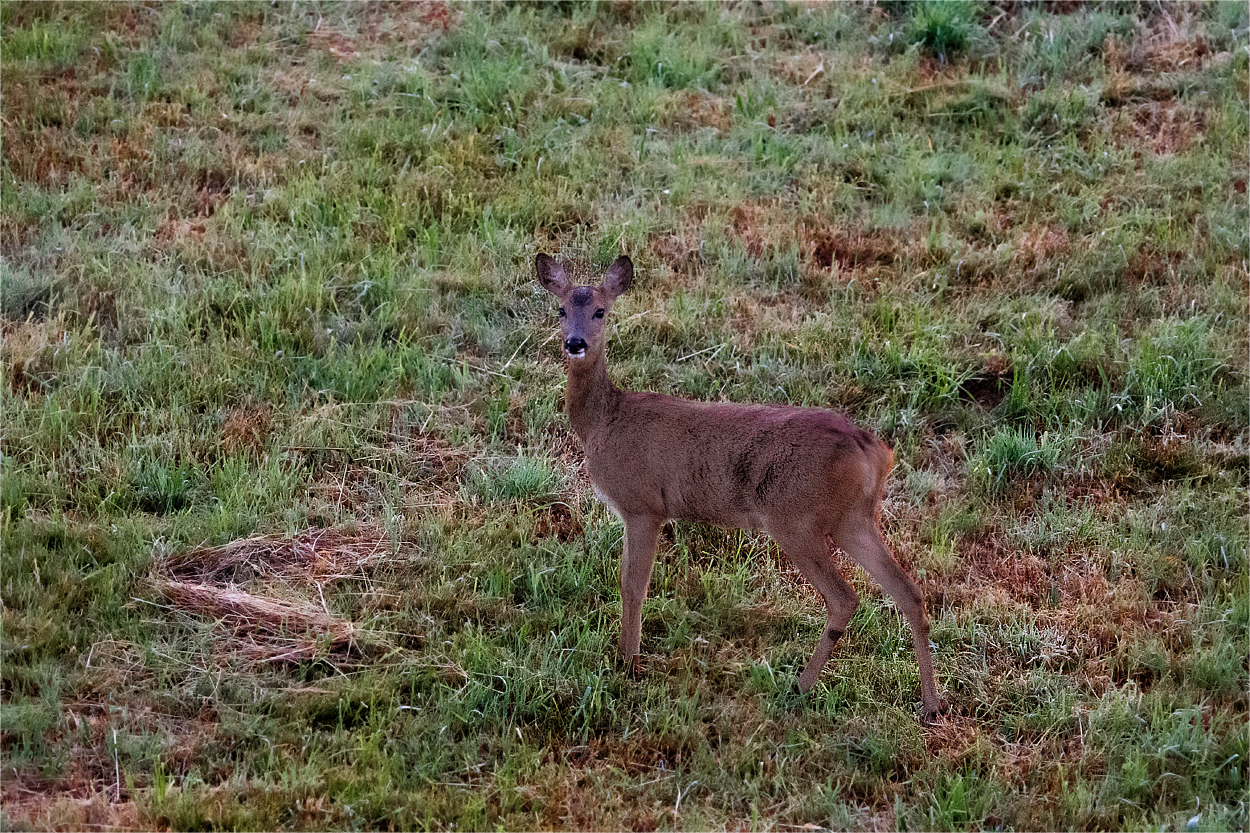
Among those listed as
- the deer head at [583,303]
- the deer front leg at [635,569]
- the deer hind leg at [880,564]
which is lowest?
the deer front leg at [635,569]

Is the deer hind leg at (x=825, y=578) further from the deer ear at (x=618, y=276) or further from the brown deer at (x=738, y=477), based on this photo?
the deer ear at (x=618, y=276)

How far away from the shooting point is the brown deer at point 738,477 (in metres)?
4.93

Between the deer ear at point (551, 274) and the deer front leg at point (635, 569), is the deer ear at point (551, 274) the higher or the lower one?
the higher one

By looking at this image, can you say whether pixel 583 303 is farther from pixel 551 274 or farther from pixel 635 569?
pixel 635 569

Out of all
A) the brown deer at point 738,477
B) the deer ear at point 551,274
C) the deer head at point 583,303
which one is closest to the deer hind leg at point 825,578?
the brown deer at point 738,477

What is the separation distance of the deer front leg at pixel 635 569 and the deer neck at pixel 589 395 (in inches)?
16.9

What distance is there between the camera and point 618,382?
23.0 ft

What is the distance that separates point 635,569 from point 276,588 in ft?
Result: 4.74

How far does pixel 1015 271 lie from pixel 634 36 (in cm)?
327

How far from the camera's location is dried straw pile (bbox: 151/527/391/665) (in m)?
5.30

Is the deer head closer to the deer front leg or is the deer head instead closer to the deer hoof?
the deer front leg

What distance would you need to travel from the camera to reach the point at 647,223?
26.4ft

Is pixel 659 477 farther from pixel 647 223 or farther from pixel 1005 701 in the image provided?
pixel 647 223

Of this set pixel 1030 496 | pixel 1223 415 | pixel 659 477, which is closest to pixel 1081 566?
pixel 1030 496
